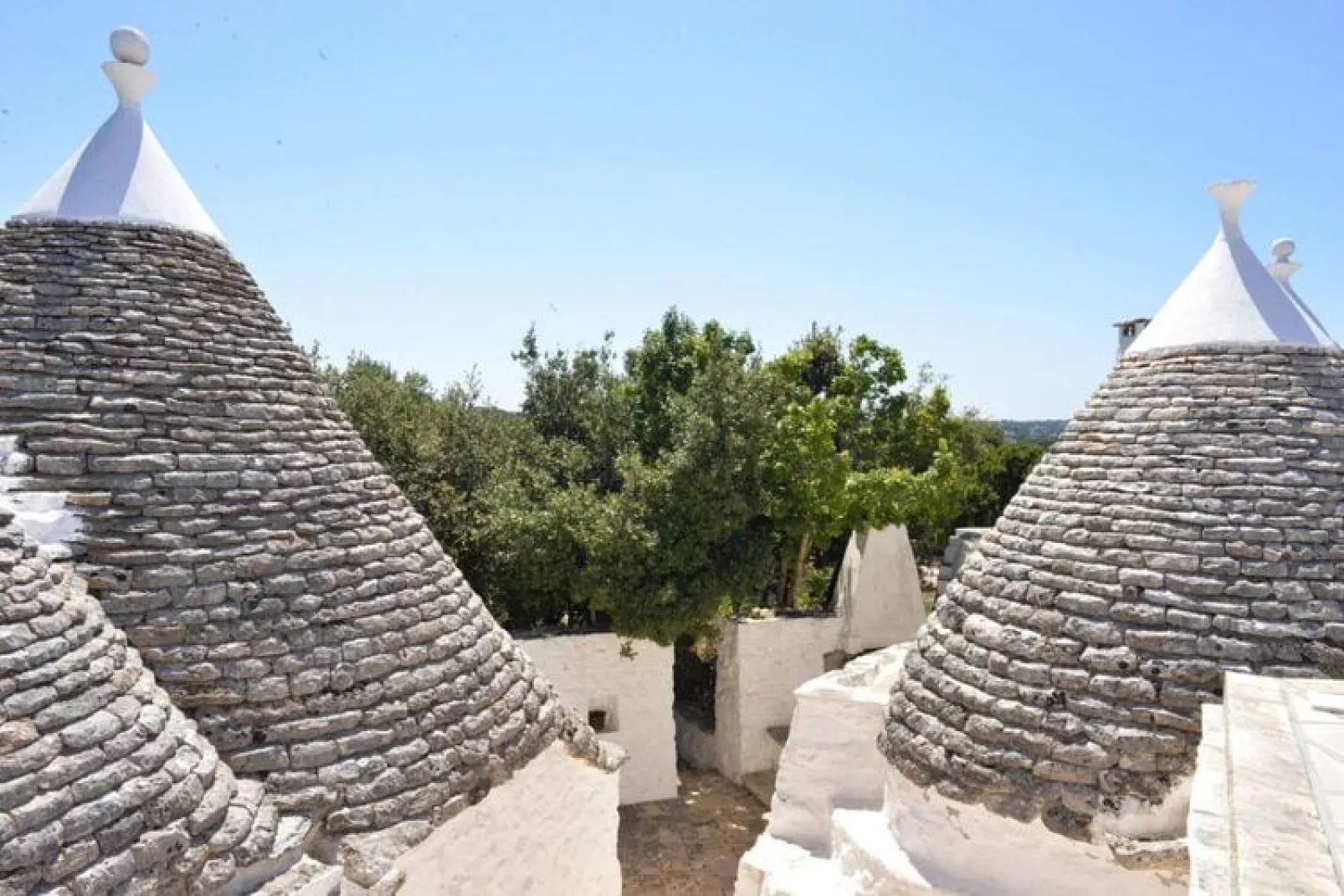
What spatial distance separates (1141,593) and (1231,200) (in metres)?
2.99

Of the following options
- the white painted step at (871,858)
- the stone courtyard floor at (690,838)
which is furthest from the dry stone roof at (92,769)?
the stone courtyard floor at (690,838)

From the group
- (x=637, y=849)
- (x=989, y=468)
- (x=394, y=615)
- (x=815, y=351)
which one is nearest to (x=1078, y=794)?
(x=394, y=615)

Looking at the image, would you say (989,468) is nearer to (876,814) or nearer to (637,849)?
(637,849)

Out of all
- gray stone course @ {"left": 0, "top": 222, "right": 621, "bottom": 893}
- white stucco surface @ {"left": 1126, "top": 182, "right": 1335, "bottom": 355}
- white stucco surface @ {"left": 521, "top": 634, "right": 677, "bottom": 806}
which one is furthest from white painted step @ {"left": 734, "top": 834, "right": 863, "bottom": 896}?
white stucco surface @ {"left": 521, "top": 634, "right": 677, "bottom": 806}

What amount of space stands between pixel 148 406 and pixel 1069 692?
544cm

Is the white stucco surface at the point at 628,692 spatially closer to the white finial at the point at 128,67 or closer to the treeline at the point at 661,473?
the treeline at the point at 661,473

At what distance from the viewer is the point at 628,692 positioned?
1215 cm

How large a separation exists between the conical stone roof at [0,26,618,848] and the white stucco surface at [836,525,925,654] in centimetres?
848

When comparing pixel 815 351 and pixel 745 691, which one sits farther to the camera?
pixel 815 351

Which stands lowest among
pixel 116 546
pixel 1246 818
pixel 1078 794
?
pixel 1078 794

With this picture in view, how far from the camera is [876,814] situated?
657 centimetres

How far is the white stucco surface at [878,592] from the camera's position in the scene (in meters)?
13.6

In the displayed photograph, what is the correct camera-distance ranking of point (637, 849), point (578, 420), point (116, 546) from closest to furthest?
1. point (116, 546)
2. point (637, 849)
3. point (578, 420)

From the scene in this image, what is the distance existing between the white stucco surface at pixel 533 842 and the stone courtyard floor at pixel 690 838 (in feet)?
11.8
